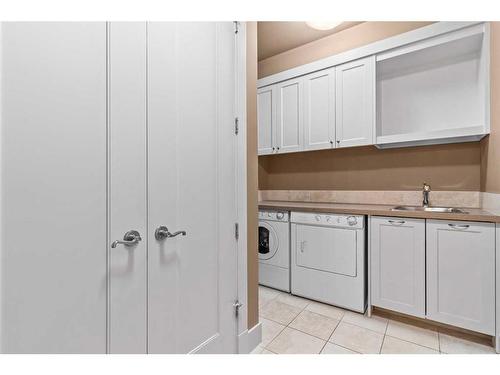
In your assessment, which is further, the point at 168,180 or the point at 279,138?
the point at 279,138

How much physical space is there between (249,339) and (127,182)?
1310mm

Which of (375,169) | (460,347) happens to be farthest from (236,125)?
(460,347)

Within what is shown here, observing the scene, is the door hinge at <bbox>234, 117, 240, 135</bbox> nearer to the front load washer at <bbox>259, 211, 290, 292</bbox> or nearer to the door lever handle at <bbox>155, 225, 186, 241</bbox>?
the door lever handle at <bbox>155, 225, 186, 241</bbox>

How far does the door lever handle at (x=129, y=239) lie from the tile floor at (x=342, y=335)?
1196mm

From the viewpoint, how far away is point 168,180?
1.18 meters

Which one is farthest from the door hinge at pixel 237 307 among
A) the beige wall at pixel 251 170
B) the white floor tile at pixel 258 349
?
the white floor tile at pixel 258 349

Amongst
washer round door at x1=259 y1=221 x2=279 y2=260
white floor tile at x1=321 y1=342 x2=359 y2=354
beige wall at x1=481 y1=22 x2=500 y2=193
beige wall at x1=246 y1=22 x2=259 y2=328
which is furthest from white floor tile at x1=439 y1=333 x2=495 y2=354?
washer round door at x1=259 y1=221 x2=279 y2=260

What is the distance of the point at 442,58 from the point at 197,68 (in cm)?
242

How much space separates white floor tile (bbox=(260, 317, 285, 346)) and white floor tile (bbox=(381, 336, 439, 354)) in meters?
0.73

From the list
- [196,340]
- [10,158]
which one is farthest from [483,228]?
[10,158]

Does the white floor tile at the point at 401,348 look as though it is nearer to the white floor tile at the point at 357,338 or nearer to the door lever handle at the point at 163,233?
the white floor tile at the point at 357,338

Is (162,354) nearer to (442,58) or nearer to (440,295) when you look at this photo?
(440,295)

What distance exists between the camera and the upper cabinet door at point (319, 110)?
2662 mm
